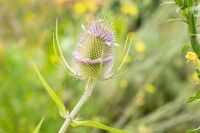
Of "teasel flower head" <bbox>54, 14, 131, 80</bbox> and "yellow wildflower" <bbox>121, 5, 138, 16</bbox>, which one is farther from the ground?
"teasel flower head" <bbox>54, 14, 131, 80</bbox>

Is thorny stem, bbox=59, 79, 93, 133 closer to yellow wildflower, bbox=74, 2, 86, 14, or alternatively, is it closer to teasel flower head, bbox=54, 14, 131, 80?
teasel flower head, bbox=54, 14, 131, 80

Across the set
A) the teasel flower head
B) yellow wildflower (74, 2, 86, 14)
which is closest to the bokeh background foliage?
yellow wildflower (74, 2, 86, 14)

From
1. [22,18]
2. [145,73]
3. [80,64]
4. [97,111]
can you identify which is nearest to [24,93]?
[97,111]

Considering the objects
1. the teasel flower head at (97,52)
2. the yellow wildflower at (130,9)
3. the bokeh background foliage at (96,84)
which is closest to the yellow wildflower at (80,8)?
the bokeh background foliage at (96,84)

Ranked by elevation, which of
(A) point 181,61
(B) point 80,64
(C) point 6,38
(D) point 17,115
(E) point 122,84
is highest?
(B) point 80,64

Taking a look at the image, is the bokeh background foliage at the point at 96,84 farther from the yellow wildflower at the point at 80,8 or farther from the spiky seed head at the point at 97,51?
the spiky seed head at the point at 97,51

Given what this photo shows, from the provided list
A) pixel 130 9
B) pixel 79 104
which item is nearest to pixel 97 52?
pixel 79 104

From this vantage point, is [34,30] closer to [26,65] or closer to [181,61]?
[26,65]
